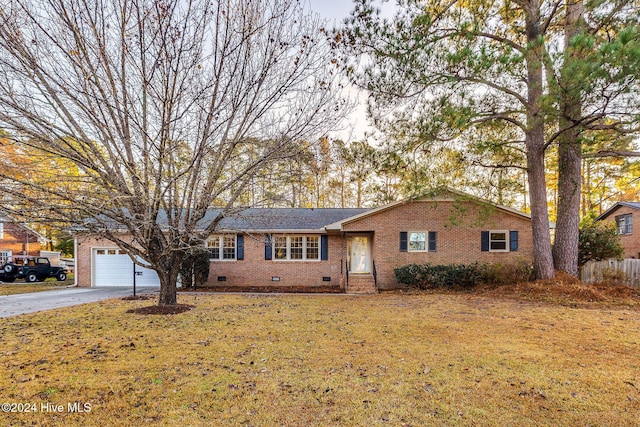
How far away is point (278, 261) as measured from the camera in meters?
15.8

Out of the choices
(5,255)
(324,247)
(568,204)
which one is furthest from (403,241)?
(5,255)

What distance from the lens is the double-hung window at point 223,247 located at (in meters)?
15.9

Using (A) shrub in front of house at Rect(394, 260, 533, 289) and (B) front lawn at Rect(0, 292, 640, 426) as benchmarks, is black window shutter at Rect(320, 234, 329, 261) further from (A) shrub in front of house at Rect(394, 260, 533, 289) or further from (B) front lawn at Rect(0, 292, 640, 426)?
(B) front lawn at Rect(0, 292, 640, 426)

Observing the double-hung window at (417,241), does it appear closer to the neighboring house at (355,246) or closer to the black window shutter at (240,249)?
the neighboring house at (355,246)

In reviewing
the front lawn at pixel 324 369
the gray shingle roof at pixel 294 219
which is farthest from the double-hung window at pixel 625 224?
the front lawn at pixel 324 369

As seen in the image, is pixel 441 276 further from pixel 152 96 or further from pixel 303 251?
pixel 152 96

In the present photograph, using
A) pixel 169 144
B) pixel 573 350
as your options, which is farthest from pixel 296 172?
pixel 573 350

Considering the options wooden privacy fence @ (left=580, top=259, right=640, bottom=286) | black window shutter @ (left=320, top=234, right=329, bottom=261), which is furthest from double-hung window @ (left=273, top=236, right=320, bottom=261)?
wooden privacy fence @ (left=580, top=259, right=640, bottom=286)

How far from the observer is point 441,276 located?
13.7 metres

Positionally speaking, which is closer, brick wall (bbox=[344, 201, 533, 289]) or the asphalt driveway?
the asphalt driveway

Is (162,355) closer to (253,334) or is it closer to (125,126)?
(253,334)

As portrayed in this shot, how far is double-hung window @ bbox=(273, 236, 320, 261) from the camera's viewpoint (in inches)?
627

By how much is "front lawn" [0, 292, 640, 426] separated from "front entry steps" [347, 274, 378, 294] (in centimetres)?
527

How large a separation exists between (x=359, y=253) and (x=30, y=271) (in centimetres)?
1816
